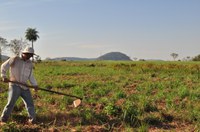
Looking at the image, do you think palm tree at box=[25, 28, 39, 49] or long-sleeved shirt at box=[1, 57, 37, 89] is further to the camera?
palm tree at box=[25, 28, 39, 49]

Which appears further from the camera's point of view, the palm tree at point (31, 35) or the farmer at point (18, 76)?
the palm tree at point (31, 35)

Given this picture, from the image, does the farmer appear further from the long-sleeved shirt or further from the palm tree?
the palm tree

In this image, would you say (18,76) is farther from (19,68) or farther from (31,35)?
(31,35)

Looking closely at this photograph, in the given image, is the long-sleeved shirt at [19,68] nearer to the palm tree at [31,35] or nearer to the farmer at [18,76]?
the farmer at [18,76]

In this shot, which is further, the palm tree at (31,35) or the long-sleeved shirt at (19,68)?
the palm tree at (31,35)

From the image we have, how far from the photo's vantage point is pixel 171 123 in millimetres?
8266

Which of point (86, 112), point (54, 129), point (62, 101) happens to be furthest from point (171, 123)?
point (62, 101)

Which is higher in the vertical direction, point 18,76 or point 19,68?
point 19,68

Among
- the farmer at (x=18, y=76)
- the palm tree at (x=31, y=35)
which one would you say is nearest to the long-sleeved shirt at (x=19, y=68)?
the farmer at (x=18, y=76)

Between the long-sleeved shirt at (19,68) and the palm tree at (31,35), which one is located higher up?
the palm tree at (31,35)

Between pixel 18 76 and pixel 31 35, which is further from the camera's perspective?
pixel 31 35

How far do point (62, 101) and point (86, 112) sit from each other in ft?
6.05

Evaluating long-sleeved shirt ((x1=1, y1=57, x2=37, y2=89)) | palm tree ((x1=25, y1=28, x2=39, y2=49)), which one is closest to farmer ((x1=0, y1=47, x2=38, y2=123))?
long-sleeved shirt ((x1=1, y1=57, x2=37, y2=89))

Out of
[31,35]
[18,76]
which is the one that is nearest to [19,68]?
[18,76]
